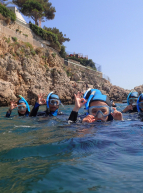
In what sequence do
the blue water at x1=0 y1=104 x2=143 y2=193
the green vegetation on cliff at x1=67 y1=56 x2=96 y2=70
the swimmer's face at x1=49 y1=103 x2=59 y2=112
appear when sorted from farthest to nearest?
the green vegetation on cliff at x1=67 y1=56 x2=96 y2=70 < the swimmer's face at x1=49 y1=103 x2=59 y2=112 < the blue water at x1=0 y1=104 x2=143 y2=193

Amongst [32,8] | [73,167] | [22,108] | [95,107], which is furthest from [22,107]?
[32,8]

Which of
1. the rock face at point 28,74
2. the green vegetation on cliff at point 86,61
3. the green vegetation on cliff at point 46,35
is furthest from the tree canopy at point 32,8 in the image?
the green vegetation on cliff at point 86,61

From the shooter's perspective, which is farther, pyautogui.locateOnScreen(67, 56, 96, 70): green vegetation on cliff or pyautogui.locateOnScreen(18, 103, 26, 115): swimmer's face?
pyautogui.locateOnScreen(67, 56, 96, 70): green vegetation on cliff

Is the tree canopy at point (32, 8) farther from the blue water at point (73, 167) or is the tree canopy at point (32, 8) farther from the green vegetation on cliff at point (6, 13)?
the blue water at point (73, 167)

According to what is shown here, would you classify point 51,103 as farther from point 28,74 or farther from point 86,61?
Result: point 86,61

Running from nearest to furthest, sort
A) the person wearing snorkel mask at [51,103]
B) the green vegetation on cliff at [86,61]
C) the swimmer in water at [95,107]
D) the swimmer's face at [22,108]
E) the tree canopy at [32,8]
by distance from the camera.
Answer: the swimmer in water at [95,107], the person wearing snorkel mask at [51,103], the swimmer's face at [22,108], the tree canopy at [32,8], the green vegetation on cliff at [86,61]

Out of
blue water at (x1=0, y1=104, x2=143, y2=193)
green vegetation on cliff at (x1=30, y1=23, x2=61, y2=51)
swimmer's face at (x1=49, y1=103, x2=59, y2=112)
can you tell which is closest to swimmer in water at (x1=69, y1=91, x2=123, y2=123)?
blue water at (x1=0, y1=104, x2=143, y2=193)

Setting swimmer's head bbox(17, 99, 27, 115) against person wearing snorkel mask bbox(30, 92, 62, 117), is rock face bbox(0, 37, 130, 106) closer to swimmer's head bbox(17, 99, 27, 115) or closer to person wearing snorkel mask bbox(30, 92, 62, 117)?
swimmer's head bbox(17, 99, 27, 115)

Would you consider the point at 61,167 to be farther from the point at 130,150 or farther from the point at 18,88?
the point at 18,88

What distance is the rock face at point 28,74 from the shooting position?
57.3 feet

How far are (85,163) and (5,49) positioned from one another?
1840cm

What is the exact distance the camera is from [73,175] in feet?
5.62

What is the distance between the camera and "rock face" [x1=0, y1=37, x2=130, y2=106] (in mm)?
17453

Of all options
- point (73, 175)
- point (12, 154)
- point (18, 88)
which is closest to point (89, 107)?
point (12, 154)
